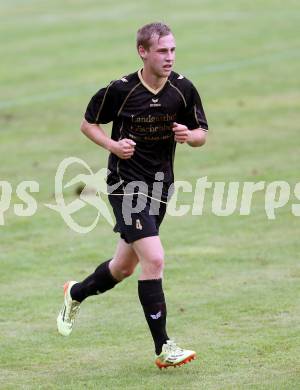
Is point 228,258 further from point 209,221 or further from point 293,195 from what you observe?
point 293,195

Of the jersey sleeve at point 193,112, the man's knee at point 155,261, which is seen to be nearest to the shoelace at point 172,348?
the man's knee at point 155,261

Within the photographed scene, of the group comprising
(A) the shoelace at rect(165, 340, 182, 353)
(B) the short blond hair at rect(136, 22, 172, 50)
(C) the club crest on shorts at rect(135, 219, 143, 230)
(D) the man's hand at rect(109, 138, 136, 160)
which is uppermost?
(B) the short blond hair at rect(136, 22, 172, 50)

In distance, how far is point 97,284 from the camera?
832cm

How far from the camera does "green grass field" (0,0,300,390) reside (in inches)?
309

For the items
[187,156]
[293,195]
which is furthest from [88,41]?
[293,195]

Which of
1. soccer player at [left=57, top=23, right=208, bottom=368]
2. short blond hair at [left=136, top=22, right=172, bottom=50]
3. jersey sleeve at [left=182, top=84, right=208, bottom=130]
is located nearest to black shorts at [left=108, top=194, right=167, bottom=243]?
soccer player at [left=57, top=23, right=208, bottom=368]

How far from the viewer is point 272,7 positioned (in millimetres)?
32562

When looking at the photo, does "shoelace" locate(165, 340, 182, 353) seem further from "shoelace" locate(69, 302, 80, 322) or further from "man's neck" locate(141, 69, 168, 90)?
"man's neck" locate(141, 69, 168, 90)

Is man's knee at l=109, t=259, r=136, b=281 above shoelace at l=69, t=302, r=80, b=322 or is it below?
above

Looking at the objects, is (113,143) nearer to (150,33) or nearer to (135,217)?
(135,217)

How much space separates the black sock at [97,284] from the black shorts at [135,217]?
1.69 feet

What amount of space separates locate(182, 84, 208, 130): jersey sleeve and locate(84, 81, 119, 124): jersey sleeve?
0.52 metres

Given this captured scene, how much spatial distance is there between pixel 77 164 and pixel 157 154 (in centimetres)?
882

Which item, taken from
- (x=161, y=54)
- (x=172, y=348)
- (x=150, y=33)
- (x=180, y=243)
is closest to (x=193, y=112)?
(x=161, y=54)
